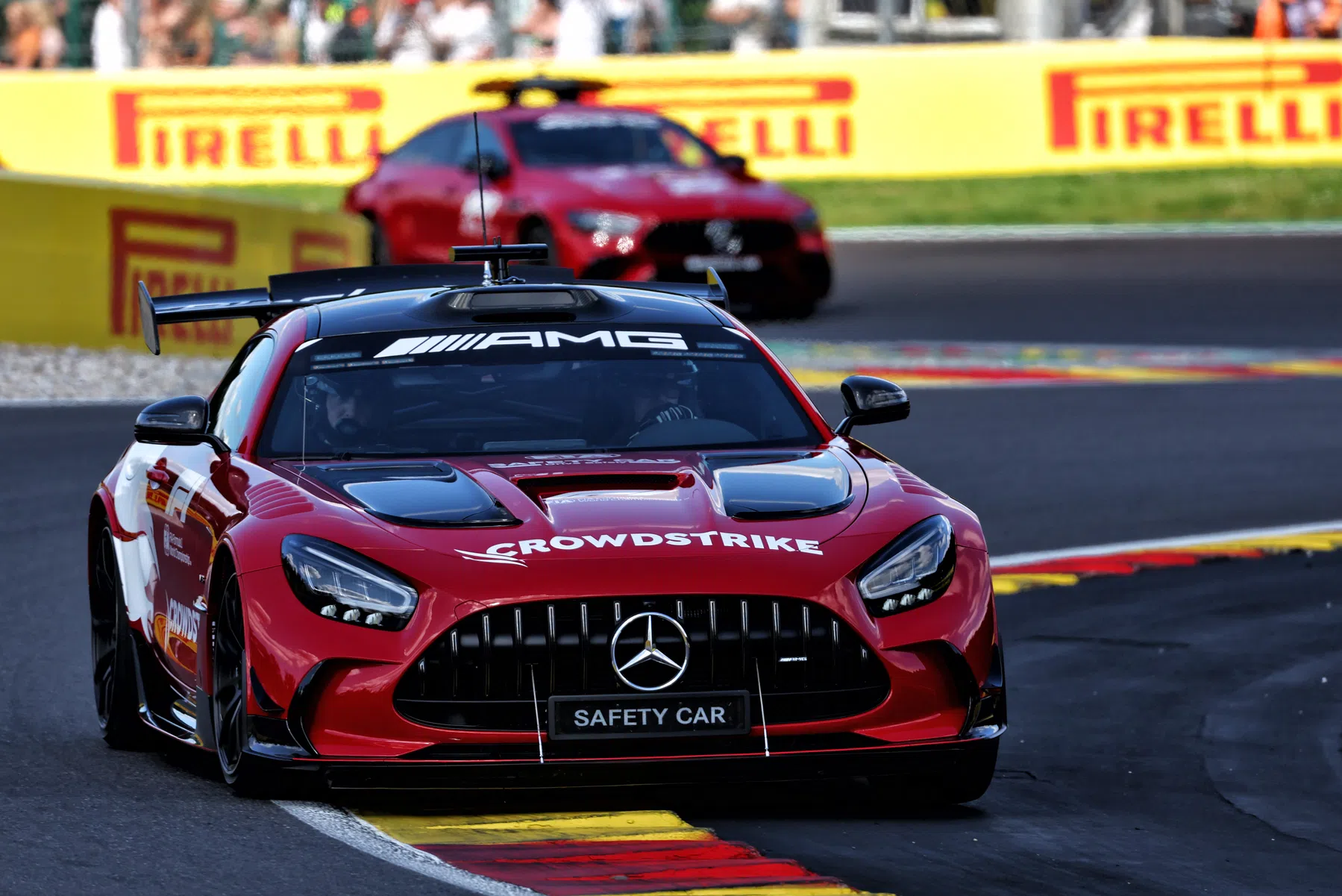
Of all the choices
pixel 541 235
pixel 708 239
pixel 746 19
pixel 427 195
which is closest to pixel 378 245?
pixel 427 195

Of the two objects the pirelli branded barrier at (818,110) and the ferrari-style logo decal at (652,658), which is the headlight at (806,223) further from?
the ferrari-style logo decal at (652,658)

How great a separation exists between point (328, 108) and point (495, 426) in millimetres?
23829

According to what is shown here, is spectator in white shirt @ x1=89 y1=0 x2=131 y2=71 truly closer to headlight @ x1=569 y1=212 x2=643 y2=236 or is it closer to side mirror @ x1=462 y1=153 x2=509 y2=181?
side mirror @ x1=462 y1=153 x2=509 y2=181

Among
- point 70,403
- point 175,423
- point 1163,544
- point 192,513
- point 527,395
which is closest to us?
point 192,513

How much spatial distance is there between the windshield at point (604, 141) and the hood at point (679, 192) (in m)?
0.44

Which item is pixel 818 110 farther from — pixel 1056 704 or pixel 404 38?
pixel 1056 704

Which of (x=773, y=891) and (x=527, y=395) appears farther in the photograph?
(x=527, y=395)

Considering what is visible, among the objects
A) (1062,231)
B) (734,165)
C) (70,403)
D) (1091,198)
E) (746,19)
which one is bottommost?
(1062,231)

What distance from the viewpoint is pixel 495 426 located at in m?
7.91

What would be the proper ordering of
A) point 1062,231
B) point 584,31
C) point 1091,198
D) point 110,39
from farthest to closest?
1. point 110,39
2. point 584,31
3. point 1091,198
4. point 1062,231

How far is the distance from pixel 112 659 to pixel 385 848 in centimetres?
220

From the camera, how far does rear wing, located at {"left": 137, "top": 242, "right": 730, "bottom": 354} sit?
340 inches

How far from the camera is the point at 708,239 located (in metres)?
21.2

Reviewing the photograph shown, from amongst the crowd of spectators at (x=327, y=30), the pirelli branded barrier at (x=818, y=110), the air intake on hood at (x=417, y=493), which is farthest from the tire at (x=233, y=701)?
the crowd of spectators at (x=327, y=30)
